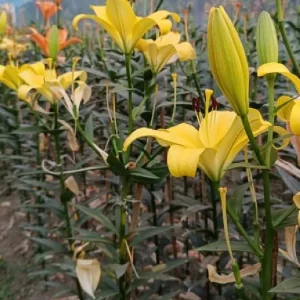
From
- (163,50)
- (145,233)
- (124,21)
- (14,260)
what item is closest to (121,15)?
(124,21)

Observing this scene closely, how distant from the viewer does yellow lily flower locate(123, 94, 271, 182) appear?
618mm

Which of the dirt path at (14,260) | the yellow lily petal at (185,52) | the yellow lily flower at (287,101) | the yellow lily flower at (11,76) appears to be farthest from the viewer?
the dirt path at (14,260)

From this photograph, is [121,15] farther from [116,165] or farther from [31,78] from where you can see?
[31,78]

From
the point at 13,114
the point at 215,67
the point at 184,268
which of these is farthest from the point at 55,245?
the point at 215,67

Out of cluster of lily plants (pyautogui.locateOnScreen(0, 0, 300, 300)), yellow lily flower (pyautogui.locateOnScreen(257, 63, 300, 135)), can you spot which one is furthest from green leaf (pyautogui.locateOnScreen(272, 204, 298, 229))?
yellow lily flower (pyautogui.locateOnScreen(257, 63, 300, 135))

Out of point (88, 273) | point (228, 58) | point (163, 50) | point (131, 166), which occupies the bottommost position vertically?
point (88, 273)

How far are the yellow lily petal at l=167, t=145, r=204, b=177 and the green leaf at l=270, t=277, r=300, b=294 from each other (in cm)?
16

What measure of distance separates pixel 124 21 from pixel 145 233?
449 mm

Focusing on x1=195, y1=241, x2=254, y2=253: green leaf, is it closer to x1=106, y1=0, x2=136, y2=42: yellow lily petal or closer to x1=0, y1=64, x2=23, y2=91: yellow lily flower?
x1=106, y1=0, x2=136, y2=42: yellow lily petal

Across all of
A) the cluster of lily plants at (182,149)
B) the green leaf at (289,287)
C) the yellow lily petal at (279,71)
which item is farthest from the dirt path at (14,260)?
the yellow lily petal at (279,71)

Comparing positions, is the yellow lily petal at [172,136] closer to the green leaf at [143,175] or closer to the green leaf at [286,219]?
the green leaf at [286,219]

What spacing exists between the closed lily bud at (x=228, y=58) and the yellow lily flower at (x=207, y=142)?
6 cm

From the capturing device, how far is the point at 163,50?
1.10 metres

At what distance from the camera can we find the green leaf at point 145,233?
1184 millimetres
